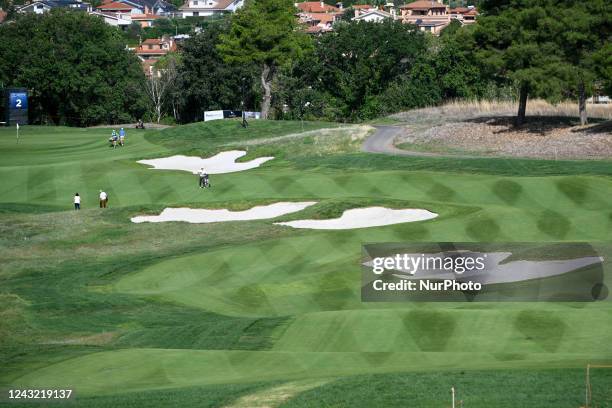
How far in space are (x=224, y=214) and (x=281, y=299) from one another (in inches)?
710

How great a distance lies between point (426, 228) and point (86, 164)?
34.6 m

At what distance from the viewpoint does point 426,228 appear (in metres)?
42.7

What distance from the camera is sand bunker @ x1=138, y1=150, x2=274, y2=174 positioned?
2744 inches

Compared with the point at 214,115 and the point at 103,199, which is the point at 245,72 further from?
the point at 103,199

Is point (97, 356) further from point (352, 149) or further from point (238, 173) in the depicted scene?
point (352, 149)

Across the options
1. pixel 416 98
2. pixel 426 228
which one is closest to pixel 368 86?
pixel 416 98

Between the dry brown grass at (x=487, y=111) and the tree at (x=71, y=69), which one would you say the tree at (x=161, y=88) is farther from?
the dry brown grass at (x=487, y=111)

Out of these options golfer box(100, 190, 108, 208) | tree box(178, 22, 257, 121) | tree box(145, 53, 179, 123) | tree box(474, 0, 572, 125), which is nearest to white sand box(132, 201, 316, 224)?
golfer box(100, 190, 108, 208)

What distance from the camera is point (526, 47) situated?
71.4 meters

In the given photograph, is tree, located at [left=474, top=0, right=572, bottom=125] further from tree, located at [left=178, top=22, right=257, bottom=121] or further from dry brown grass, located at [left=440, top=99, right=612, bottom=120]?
tree, located at [left=178, top=22, right=257, bottom=121]

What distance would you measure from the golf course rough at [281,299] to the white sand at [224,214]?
0.68 m

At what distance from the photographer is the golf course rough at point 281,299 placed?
23834 mm

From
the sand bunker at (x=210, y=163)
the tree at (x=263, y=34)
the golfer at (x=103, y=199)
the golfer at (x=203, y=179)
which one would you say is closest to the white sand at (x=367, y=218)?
the golfer at (x=203, y=179)

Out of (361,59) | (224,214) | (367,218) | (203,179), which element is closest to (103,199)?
(203,179)
